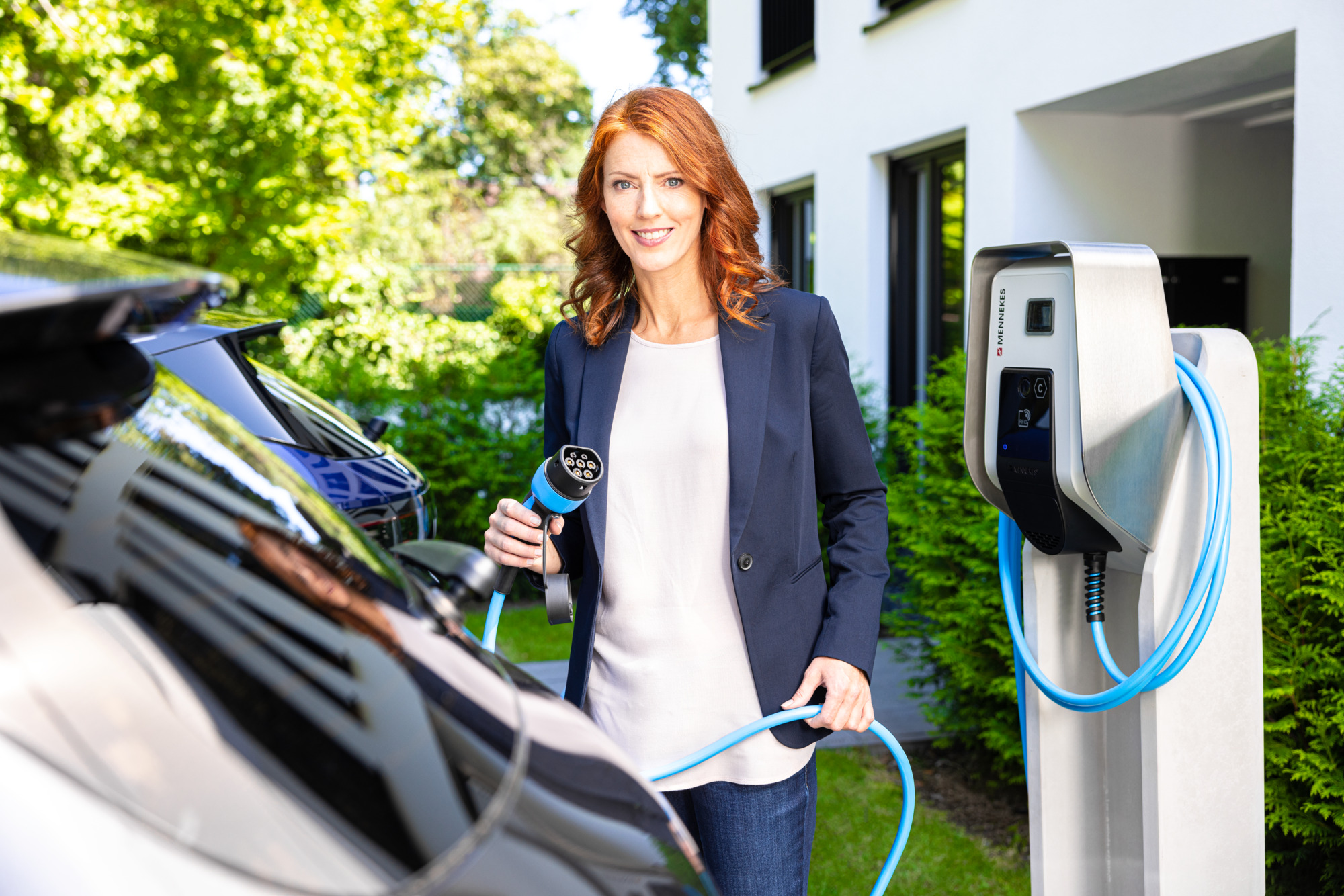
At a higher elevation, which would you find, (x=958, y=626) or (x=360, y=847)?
(x=360, y=847)

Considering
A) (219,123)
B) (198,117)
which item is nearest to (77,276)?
(198,117)

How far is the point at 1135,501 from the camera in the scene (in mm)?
2064

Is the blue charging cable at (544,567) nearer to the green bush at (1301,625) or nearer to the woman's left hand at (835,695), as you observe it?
the woman's left hand at (835,695)

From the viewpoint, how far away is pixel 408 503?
11.3 feet

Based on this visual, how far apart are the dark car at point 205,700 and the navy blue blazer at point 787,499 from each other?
0.70m

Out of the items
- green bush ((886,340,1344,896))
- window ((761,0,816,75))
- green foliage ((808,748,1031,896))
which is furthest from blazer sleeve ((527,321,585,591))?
window ((761,0,816,75))

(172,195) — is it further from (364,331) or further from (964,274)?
(964,274)

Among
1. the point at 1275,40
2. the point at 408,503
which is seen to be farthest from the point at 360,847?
the point at 1275,40

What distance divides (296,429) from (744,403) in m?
1.96

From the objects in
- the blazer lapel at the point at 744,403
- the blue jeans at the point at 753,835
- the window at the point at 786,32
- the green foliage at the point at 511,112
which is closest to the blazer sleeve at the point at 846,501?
the blazer lapel at the point at 744,403

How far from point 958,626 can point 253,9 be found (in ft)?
22.5

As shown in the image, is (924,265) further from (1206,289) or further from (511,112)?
(511,112)

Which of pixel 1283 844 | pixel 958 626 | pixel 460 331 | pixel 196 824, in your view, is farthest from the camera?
pixel 460 331

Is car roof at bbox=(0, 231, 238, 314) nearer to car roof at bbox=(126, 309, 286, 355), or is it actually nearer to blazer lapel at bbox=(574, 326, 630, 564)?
blazer lapel at bbox=(574, 326, 630, 564)
